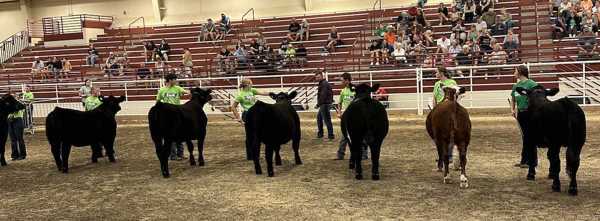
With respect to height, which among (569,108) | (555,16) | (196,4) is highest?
(196,4)

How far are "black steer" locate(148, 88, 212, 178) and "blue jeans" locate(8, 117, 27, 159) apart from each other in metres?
4.00

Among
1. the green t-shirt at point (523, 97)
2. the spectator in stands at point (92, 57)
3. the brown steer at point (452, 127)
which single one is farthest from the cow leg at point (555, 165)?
the spectator in stands at point (92, 57)

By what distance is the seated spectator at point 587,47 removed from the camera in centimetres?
1550

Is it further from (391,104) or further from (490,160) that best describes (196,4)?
(490,160)

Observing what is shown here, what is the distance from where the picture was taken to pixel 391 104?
664 inches

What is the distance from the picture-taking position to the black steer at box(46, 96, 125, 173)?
8.48 m

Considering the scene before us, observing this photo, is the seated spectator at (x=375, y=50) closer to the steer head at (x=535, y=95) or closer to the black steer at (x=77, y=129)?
the black steer at (x=77, y=129)

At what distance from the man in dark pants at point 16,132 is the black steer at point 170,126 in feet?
13.1

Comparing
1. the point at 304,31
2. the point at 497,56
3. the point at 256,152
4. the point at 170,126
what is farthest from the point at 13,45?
the point at 256,152

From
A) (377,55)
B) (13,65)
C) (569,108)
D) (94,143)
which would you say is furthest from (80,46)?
(569,108)

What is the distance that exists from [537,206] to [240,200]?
11.0 ft

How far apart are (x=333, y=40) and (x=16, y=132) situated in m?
13.5

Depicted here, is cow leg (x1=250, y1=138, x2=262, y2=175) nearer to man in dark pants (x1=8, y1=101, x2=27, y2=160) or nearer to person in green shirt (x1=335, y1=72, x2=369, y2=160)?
person in green shirt (x1=335, y1=72, x2=369, y2=160)

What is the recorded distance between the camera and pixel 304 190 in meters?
6.73
